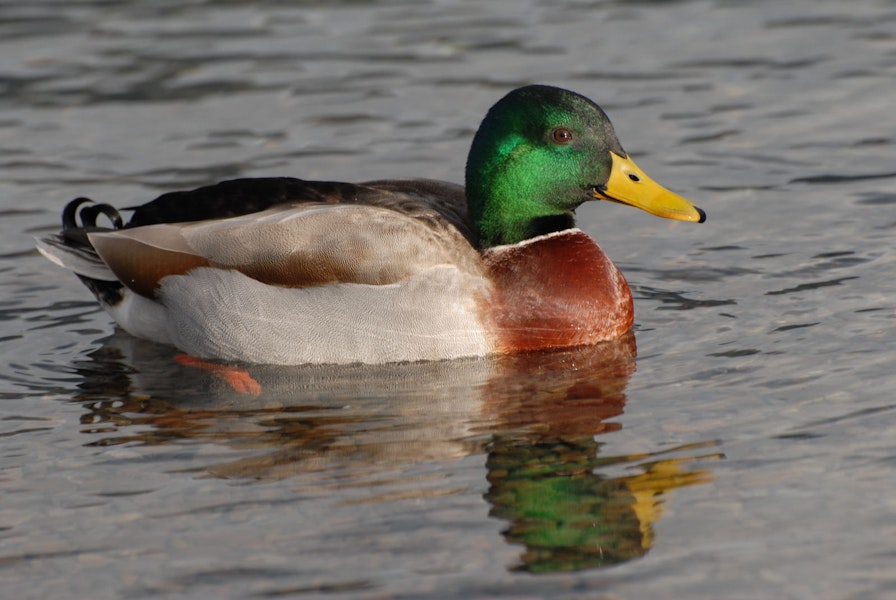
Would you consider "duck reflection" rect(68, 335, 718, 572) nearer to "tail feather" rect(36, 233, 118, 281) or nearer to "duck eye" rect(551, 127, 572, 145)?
"tail feather" rect(36, 233, 118, 281)

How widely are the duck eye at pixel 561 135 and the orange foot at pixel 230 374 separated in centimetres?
209

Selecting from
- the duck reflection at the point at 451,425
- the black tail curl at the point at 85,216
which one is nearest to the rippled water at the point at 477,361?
the duck reflection at the point at 451,425

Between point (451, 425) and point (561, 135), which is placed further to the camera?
point (561, 135)

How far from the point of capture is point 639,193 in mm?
8930

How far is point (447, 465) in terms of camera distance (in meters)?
7.21

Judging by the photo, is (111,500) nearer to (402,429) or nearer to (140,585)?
(140,585)

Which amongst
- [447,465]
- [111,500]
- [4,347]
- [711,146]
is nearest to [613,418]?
[447,465]

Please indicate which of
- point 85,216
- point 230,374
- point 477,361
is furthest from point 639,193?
point 85,216

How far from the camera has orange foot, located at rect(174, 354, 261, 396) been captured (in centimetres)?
866

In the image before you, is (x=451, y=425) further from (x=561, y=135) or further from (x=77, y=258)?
(x=77, y=258)

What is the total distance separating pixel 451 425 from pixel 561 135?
195 centimetres

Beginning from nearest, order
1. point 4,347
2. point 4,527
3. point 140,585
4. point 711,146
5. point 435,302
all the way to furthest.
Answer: point 140,585, point 4,527, point 435,302, point 4,347, point 711,146

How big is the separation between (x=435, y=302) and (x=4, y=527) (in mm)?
2763

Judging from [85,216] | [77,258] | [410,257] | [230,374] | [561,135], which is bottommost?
[230,374]
